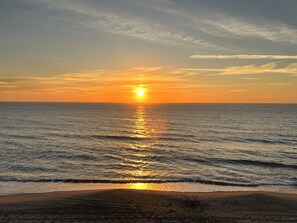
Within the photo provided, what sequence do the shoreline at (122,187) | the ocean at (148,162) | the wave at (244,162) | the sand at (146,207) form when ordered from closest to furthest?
the sand at (146,207) → the shoreline at (122,187) → the ocean at (148,162) → the wave at (244,162)

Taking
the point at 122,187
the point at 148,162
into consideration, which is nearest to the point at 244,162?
the point at 148,162

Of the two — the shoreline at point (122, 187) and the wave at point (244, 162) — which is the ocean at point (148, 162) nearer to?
the wave at point (244, 162)

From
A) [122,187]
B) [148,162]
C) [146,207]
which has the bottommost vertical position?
[122,187]

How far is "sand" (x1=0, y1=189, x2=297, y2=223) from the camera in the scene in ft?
56.1

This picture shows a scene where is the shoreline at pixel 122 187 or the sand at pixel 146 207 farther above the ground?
the sand at pixel 146 207

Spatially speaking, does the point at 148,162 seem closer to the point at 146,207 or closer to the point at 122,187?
the point at 122,187

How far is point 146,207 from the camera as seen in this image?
18.8 meters

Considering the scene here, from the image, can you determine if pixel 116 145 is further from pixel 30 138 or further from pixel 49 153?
pixel 30 138

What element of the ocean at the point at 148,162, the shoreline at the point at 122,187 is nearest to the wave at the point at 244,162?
the ocean at the point at 148,162

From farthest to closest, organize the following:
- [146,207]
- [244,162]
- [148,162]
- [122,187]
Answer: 1. [148,162]
2. [244,162]
3. [122,187]
4. [146,207]

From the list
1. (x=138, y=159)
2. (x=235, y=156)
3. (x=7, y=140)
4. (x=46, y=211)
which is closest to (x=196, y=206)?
(x=46, y=211)

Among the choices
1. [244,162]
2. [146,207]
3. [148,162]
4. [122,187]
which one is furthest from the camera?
[148,162]

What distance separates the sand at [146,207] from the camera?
17094 millimetres

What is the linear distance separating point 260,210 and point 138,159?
2060 cm
